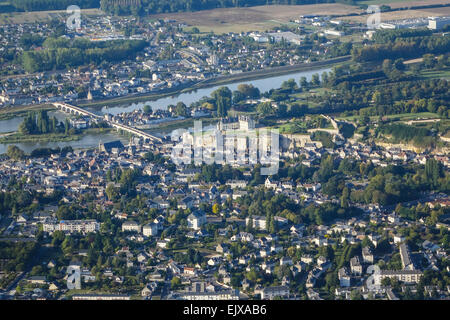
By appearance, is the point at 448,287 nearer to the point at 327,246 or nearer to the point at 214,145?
the point at 327,246

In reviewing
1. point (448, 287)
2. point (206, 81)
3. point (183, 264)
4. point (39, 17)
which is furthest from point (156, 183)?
point (39, 17)

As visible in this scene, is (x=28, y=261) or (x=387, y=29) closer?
(x=28, y=261)

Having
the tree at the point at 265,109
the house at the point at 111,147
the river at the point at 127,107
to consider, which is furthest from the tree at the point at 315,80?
the house at the point at 111,147

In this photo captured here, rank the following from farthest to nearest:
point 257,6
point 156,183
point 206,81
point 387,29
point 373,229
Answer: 1. point 257,6
2. point 387,29
3. point 206,81
4. point 156,183
5. point 373,229

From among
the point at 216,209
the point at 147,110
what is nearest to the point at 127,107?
the point at 147,110

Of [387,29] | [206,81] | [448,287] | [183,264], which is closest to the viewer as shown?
[448,287]

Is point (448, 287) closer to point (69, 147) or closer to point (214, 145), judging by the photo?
point (214, 145)
